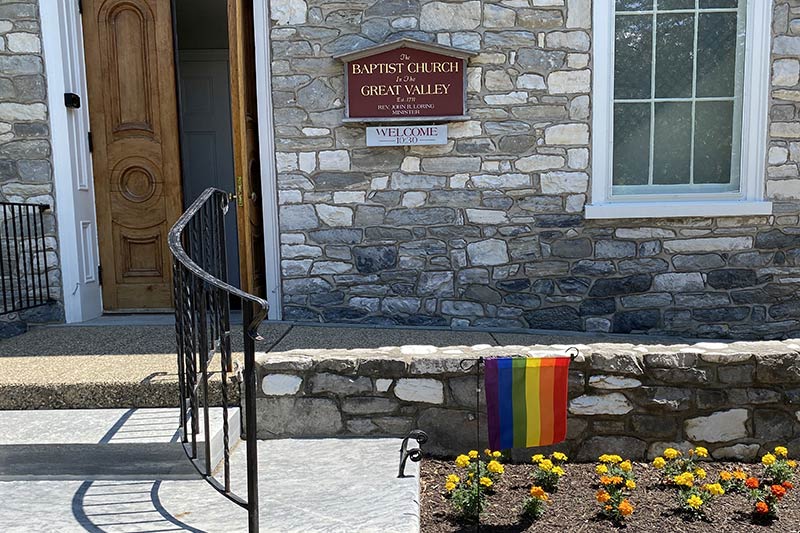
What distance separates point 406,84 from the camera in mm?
4344

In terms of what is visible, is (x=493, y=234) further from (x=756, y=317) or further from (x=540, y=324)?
(x=756, y=317)

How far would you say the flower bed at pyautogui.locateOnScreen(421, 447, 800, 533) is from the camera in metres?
2.52

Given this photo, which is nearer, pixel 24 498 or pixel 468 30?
pixel 24 498

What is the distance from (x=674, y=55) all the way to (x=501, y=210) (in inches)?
65.0

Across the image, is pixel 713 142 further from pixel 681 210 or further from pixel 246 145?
pixel 246 145

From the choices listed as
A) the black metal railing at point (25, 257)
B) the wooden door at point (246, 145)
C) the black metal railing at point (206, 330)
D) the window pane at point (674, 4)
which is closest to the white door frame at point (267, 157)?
the wooden door at point (246, 145)

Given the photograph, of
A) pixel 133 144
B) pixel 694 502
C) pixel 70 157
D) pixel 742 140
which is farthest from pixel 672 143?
pixel 70 157

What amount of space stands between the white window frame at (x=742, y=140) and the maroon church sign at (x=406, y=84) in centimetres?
95

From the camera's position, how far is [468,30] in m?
4.39

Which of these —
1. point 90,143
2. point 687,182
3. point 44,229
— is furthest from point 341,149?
point 687,182

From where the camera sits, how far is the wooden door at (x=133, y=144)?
15.1ft

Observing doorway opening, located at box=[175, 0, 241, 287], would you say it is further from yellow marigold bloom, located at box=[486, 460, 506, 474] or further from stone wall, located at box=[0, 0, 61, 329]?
yellow marigold bloom, located at box=[486, 460, 506, 474]

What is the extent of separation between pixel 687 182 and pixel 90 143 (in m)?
4.40

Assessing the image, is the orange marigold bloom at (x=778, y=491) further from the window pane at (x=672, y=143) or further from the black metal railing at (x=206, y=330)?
the window pane at (x=672, y=143)
